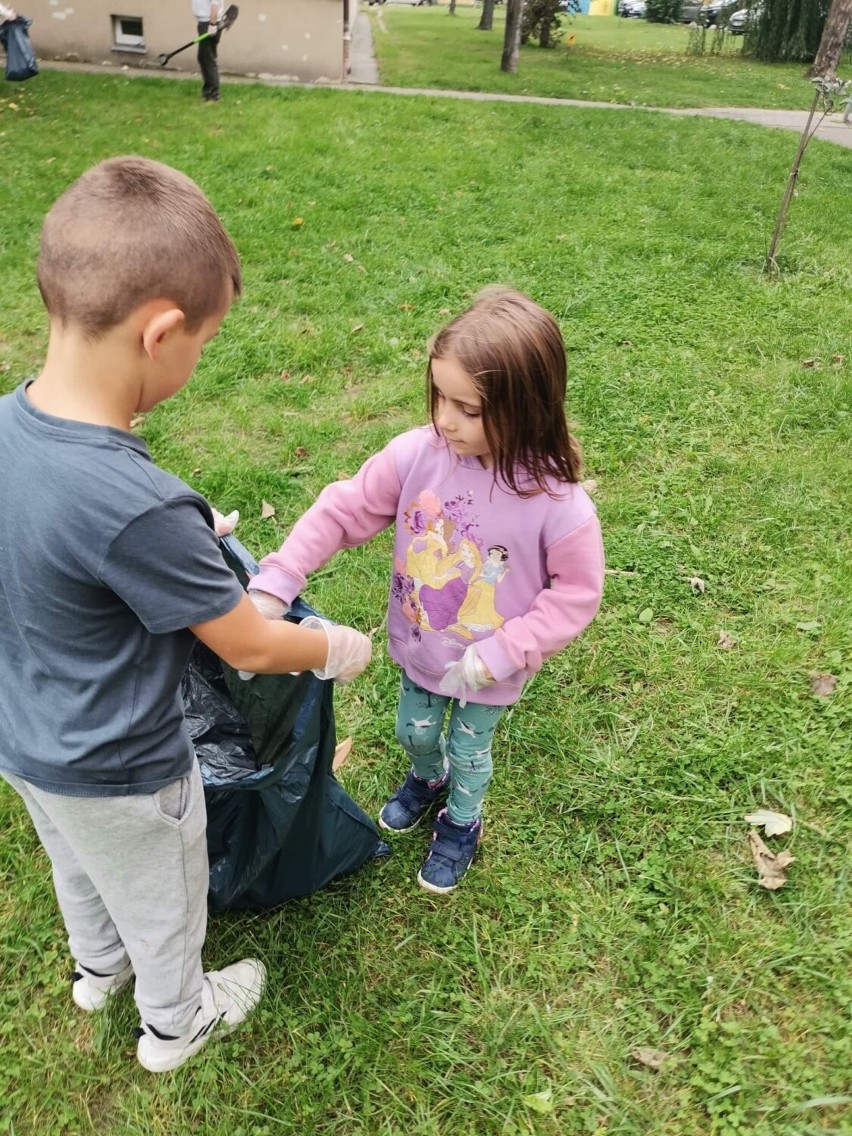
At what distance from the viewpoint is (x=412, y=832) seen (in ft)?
7.57

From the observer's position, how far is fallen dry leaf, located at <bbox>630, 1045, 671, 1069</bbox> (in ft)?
5.98

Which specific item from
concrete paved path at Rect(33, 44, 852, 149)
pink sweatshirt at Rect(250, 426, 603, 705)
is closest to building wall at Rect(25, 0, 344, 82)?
concrete paved path at Rect(33, 44, 852, 149)

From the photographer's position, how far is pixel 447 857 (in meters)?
2.16

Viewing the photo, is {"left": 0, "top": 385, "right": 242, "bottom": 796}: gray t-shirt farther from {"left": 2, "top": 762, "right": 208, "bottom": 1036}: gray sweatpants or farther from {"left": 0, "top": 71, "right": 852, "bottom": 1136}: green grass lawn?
{"left": 0, "top": 71, "right": 852, "bottom": 1136}: green grass lawn

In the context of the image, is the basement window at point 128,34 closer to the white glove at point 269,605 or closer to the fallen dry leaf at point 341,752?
the fallen dry leaf at point 341,752

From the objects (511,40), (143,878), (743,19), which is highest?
(743,19)

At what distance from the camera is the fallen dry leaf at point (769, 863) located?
2.17 meters

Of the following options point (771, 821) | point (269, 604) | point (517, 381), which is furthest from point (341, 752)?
point (517, 381)

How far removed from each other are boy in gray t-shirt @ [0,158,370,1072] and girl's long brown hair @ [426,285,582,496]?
47 cm

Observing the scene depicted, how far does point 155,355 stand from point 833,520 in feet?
10.4

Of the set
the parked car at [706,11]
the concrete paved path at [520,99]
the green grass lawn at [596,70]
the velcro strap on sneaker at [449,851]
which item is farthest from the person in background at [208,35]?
the parked car at [706,11]

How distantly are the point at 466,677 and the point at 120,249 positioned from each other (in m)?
1.06

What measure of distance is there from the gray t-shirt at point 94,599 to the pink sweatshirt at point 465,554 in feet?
1.46

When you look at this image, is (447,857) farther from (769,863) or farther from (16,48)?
(16,48)
